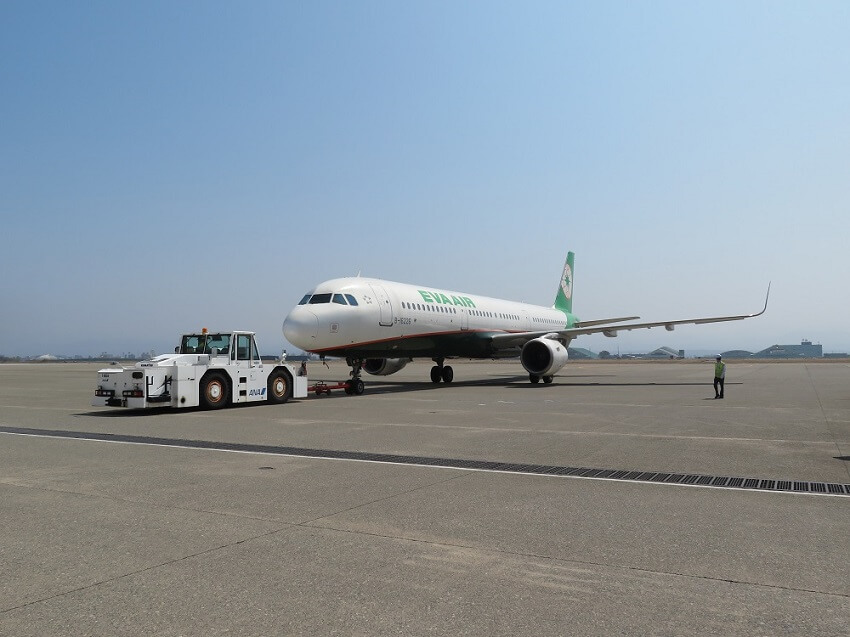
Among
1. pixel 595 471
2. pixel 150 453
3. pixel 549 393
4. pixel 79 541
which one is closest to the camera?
pixel 79 541

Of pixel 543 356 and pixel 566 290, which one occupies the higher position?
pixel 566 290

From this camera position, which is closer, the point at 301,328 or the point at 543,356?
→ the point at 301,328

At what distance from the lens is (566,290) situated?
4406cm

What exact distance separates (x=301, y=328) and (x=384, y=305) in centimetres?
372

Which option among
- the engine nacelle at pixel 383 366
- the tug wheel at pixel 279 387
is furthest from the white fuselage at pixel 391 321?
the engine nacelle at pixel 383 366

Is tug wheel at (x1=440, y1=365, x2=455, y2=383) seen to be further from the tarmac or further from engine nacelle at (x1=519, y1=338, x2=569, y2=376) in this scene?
the tarmac

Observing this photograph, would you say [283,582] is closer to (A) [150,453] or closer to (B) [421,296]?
(A) [150,453]

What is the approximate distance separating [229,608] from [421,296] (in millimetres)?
22923

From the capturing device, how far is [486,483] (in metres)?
7.88

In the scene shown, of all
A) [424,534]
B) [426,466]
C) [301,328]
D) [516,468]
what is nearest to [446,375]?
[301,328]

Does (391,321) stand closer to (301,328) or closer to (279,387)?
(301,328)

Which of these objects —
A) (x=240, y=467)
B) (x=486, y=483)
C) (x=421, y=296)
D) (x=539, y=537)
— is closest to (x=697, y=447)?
(x=486, y=483)

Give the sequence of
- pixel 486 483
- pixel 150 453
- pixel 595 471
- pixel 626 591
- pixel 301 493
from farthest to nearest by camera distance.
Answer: pixel 150 453 → pixel 595 471 → pixel 486 483 → pixel 301 493 → pixel 626 591

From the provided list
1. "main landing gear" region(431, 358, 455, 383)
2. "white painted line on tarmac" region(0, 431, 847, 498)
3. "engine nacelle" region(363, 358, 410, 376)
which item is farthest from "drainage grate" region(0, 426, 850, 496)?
"main landing gear" region(431, 358, 455, 383)
